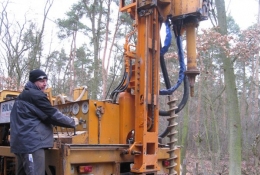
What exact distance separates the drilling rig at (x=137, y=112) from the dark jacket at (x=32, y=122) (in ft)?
0.90

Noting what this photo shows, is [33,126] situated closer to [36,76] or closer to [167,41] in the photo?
[36,76]

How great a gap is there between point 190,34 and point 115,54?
59.9 feet

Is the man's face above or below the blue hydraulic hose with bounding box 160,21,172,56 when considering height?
below

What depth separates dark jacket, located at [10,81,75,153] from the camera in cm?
377

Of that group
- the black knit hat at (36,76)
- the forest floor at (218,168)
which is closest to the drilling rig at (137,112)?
the black knit hat at (36,76)

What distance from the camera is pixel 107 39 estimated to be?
73.4 feet

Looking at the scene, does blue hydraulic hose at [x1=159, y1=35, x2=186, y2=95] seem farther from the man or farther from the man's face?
the man's face

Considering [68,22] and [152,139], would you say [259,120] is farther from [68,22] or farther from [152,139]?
[152,139]

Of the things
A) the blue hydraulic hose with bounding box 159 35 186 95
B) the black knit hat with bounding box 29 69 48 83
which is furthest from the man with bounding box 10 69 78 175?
the blue hydraulic hose with bounding box 159 35 186 95

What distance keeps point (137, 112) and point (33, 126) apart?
147cm

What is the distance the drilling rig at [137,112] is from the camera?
430 cm

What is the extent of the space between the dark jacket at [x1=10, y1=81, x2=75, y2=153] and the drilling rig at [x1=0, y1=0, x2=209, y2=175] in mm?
274

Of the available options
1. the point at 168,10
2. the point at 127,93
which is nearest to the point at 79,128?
the point at 127,93

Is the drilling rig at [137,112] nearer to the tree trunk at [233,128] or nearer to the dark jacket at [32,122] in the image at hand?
the dark jacket at [32,122]
